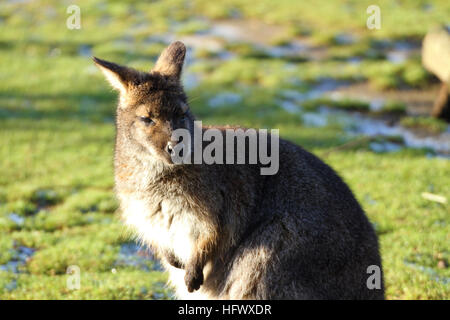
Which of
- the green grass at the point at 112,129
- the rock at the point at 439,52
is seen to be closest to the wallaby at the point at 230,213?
the green grass at the point at 112,129

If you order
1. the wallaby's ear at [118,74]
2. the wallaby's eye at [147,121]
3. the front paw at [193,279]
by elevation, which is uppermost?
the wallaby's ear at [118,74]

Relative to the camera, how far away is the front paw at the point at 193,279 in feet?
14.3

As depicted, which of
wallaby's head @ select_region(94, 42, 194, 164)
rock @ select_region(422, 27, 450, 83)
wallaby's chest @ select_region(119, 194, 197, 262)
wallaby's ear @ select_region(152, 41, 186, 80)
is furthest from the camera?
rock @ select_region(422, 27, 450, 83)

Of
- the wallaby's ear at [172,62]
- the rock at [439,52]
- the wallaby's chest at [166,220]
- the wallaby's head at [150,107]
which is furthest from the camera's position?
the rock at [439,52]

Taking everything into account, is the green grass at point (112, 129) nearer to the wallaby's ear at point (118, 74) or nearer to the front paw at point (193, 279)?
the wallaby's ear at point (118, 74)

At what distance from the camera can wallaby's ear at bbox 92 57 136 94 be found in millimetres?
4066

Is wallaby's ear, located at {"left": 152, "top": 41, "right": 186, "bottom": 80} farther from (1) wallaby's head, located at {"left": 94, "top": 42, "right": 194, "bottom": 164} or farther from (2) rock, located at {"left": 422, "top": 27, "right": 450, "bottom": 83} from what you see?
(2) rock, located at {"left": 422, "top": 27, "right": 450, "bottom": 83}

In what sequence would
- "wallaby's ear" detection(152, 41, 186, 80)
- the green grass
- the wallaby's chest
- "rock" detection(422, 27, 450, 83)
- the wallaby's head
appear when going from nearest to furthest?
the wallaby's head → the wallaby's chest → "wallaby's ear" detection(152, 41, 186, 80) → the green grass → "rock" detection(422, 27, 450, 83)

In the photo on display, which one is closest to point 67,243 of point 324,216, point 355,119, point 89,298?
point 89,298

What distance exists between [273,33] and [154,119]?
1484cm

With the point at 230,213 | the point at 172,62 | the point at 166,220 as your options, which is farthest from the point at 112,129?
the point at 230,213

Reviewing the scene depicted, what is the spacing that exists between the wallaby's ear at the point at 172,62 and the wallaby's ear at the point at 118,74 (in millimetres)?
298

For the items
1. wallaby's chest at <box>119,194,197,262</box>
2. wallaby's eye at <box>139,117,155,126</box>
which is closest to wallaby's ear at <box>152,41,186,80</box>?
wallaby's eye at <box>139,117,155,126</box>

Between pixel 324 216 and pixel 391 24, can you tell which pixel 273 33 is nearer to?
pixel 391 24
